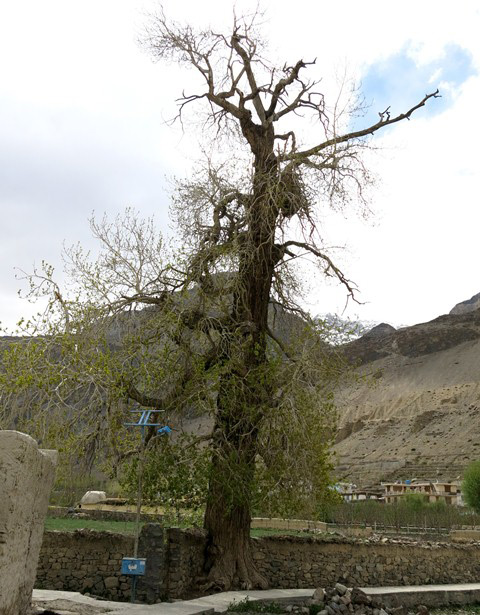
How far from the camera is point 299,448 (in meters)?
14.9

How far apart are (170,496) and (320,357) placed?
14.9ft

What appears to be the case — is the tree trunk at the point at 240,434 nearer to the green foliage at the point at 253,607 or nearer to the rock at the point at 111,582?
the green foliage at the point at 253,607

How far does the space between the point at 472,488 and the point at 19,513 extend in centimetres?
5654

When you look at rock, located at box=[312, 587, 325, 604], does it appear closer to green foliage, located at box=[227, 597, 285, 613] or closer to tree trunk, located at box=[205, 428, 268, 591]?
green foliage, located at box=[227, 597, 285, 613]

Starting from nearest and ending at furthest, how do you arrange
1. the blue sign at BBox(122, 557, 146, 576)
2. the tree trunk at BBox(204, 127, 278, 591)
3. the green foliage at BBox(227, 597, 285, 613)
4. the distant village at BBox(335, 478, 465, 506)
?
the blue sign at BBox(122, 557, 146, 576), the green foliage at BBox(227, 597, 285, 613), the tree trunk at BBox(204, 127, 278, 591), the distant village at BBox(335, 478, 465, 506)

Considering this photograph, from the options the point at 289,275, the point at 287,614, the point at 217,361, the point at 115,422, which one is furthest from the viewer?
the point at 289,275

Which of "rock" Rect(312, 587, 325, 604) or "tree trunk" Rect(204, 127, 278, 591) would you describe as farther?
"tree trunk" Rect(204, 127, 278, 591)

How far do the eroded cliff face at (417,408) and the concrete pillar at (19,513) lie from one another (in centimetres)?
5784

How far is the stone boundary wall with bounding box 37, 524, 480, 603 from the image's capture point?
1370 centimetres

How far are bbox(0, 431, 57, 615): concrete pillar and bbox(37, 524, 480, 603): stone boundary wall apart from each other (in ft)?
18.3

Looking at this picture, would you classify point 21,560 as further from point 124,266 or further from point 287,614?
point 124,266

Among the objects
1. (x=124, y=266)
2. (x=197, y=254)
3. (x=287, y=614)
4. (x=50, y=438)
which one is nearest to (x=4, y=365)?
(x=50, y=438)

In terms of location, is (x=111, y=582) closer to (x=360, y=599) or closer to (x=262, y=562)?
(x=262, y=562)

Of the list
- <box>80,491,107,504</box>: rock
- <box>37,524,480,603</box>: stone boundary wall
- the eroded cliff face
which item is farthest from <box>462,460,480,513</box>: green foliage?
<box>37,524,480,603</box>: stone boundary wall
